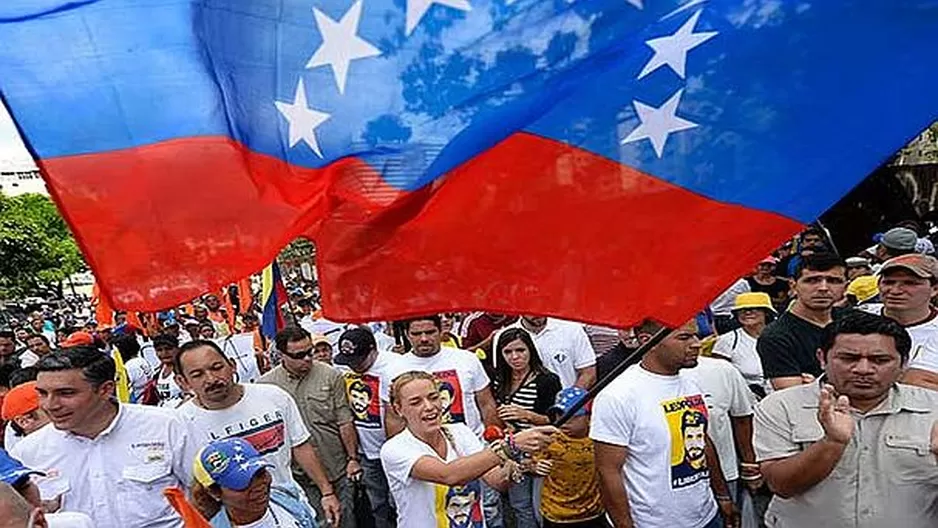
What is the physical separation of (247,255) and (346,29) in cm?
86

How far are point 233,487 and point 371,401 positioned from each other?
3009 millimetres

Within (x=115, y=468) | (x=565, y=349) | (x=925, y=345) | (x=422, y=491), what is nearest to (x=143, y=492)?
(x=115, y=468)

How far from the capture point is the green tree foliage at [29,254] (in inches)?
1929

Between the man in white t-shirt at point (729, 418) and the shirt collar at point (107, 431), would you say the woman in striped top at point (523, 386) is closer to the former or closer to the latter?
the man in white t-shirt at point (729, 418)

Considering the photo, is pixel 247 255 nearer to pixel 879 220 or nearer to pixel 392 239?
pixel 392 239

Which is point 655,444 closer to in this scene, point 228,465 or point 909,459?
point 909,459

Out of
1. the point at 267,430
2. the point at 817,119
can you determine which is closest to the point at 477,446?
the point at 267,430

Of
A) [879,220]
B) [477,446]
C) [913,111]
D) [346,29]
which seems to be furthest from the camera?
[879,220]

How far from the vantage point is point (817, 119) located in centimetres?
289

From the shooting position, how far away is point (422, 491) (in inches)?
176

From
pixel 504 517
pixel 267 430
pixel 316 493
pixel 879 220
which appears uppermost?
pixel 267 430

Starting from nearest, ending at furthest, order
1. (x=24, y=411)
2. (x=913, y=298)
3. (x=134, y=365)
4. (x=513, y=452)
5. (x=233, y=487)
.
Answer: (x=233, y=487) → (x=513, y=452) → (x=913, y=298) → (x=24, y=411) → (x=134, y=365)

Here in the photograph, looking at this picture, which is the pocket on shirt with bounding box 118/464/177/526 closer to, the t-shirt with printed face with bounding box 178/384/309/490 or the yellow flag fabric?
the t-shirt with printed face with bounding box 178/384/309/490

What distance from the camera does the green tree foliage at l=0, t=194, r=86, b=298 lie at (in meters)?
49.0
